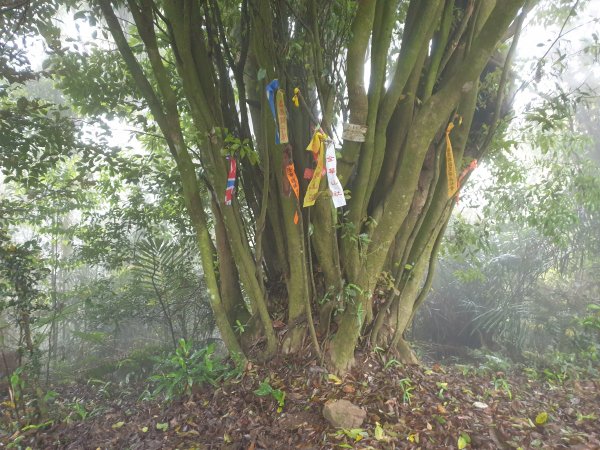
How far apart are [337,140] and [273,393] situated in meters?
1.86

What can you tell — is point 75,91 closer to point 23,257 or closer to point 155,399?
point 23,257

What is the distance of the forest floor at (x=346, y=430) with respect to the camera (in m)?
2.16

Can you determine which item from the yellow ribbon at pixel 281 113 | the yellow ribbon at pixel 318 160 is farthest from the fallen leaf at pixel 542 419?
the yellow ribbon at pixel 281 113

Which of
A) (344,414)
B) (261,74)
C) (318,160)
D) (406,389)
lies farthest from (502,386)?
(261,74)

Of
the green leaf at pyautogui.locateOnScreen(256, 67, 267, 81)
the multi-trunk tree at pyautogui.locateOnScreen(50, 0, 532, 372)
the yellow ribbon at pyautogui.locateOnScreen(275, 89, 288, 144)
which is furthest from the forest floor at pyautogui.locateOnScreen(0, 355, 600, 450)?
the green leaf at pyautogui.locateOnScreen(256, 67, 267, 81)

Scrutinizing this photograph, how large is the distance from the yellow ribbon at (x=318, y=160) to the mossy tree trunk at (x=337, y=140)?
121 mm

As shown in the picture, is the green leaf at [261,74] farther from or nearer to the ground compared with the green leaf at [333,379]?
farther from the ground

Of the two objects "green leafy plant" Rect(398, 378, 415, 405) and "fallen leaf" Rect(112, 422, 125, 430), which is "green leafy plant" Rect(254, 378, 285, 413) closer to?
"green leafy plant" Rect(398, 378, 415, 405)

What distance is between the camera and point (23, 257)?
3018 mm

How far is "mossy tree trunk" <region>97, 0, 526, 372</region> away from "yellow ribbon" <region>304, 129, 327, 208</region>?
121mm

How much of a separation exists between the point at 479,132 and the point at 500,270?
405cm

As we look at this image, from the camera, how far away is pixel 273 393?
2.45 m

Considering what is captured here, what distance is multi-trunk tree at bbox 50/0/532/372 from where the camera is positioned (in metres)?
2.45

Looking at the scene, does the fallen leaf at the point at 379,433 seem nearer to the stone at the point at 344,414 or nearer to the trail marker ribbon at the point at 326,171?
the stone at the point at 344,414
